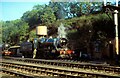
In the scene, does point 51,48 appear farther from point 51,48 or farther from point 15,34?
point 15,34

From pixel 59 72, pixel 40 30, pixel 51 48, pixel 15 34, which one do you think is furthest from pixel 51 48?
pixel 15 34

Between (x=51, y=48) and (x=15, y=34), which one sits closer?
(x=51, y=48)

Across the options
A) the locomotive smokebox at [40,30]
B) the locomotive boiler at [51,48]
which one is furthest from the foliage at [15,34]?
the locomotive boiler at [51,48]

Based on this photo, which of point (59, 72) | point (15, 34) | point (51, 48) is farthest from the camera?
point (15, 34)

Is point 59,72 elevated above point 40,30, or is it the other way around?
point 40,30

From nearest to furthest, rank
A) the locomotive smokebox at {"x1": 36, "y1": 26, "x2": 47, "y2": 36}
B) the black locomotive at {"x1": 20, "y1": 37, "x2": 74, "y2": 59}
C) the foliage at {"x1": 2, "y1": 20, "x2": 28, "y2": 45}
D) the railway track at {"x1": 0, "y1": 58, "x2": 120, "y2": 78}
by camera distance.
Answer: the railway track at {"x1": 0, "y1": 58, "x2": 120, "y2": 78}, the black locomotive at {"x1": 20, "y1": 37, "x2": 74, "y2": 59}, the locomotive smokebox at {"x1": 36, "y1": 26, "x2": 47, "y2": 36}, the foliage at {"x1": 2, "y1": 20, "x2": 28, "y2": 45}

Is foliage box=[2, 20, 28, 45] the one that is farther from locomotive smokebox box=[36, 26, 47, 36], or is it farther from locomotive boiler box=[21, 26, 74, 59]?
locomotive boiler box=[21, 26, 74, 59]

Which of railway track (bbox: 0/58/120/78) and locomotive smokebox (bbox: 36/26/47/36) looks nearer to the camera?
railway track (bbox: 0/58/120/78)

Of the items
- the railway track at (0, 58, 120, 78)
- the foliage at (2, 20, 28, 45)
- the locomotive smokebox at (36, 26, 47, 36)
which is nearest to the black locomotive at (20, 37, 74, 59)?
the railway track at (0, 58, 120, 78)

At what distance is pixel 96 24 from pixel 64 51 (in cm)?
540

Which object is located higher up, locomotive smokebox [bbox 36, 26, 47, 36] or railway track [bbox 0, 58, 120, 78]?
locomotive smokebox [bbox 36, 26, 47, 36]

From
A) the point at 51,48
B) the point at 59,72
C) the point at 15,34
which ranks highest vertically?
the point at 15,34

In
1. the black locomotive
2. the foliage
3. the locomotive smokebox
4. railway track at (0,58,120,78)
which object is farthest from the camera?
the foliage

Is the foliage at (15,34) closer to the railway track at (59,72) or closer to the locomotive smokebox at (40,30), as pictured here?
the locomotive smokebox at (40,30)
